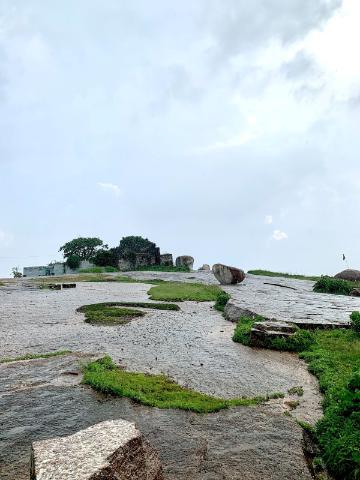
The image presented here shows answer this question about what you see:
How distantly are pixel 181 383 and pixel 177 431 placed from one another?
1.92m

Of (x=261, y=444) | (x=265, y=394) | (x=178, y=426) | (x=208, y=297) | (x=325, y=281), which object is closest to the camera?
(x=261, y=444)

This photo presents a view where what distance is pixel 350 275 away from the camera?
31906 mm

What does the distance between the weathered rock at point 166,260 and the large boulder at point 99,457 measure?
4989cm

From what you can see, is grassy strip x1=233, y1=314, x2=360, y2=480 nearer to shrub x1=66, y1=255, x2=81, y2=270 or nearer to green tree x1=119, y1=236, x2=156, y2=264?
green tree x1=119, y1=236, x2=156, y2=264

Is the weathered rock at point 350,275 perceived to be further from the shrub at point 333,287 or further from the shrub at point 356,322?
the shrub at point 356,322

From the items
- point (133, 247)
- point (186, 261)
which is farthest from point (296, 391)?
point (133, 247)

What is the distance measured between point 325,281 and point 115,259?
1488 inches

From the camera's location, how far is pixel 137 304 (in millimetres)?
15469

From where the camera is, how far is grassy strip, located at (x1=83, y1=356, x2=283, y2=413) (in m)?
5.68

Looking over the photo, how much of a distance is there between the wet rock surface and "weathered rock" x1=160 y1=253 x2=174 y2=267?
47.8 m

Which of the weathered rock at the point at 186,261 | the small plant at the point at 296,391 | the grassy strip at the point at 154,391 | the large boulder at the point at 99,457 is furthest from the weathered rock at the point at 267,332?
the weathered rock at the point at 186,261

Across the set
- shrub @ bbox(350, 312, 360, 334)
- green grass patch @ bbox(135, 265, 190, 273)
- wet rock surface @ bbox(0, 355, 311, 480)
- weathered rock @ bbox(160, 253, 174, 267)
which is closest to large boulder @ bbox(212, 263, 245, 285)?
shrub @ bbox(350, 312, 360, 334)

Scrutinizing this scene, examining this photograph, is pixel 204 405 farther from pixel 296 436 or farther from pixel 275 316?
pixel 275 316

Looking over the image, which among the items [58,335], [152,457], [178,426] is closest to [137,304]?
[58,335]
